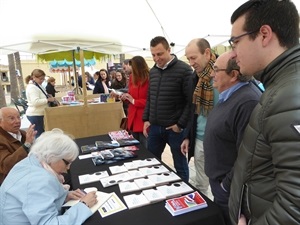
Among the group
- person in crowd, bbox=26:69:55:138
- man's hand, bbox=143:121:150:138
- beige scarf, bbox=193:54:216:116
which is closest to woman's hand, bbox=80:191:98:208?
beige scarf, bbox=193:54:216:116

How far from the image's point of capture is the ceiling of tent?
2.81 meters

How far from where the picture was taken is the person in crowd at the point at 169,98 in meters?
2.15

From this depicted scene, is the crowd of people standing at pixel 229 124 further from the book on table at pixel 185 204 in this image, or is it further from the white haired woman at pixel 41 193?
the book on table at pixel 185 204

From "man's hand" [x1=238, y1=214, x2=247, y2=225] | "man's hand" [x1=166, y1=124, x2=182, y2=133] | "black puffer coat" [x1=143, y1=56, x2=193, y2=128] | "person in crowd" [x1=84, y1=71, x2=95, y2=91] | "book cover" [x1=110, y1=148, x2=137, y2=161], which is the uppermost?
"black puffer coat" [x1=143, y1=56, x2=193, y2=128]

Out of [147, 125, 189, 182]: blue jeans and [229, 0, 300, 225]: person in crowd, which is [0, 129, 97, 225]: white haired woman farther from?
[147, 125, 189, 182]: blue jeans

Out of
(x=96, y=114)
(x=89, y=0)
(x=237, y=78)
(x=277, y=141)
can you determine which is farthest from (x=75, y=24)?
(x=277, y=141)

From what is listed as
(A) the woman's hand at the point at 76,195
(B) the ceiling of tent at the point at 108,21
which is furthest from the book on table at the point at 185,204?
(B) the ceiling of tent at the point at 108,21

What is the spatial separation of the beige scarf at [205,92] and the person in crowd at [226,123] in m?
0.37

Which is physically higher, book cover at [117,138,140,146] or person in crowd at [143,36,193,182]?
person in crowd at [143,36,193,182]

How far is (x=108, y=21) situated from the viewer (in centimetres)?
320

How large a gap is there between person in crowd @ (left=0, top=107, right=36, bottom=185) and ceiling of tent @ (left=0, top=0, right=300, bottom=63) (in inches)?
60.2

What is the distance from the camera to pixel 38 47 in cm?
344

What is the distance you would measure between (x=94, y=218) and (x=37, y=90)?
125 inches

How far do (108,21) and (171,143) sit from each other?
1.98 m
